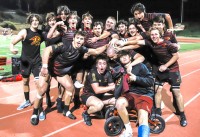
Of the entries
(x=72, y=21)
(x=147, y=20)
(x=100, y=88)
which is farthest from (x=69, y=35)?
(x=147, y=20)

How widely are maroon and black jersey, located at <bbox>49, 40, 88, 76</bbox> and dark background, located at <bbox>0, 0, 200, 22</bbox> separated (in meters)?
38.2

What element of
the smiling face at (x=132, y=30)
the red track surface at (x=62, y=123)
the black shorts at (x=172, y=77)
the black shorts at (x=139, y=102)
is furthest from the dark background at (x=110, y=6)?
the black shorts at (x=139, y=102)

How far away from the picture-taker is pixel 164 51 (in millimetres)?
5633

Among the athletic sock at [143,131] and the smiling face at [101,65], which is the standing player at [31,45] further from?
the athletic sock at [143,131]

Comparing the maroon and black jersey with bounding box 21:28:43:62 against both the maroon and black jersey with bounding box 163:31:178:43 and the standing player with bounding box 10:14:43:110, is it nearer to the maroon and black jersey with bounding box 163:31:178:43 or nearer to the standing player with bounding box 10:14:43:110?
the standing player with bounding box 10:14:43:110

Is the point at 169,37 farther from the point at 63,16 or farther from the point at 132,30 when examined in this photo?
the point at 63,16

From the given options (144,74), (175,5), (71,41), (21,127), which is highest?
(175,5)

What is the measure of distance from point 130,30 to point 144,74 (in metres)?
1.85

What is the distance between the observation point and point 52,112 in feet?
21.3

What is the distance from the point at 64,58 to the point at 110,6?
41.4m

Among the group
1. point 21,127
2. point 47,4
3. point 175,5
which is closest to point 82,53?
point 21,127

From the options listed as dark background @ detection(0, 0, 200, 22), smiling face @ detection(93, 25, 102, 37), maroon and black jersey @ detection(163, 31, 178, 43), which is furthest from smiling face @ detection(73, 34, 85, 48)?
dark background @ detection(0, 0, 200, 22)

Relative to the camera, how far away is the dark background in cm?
4182

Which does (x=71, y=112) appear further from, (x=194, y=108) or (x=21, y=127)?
(x=194, y=108)
